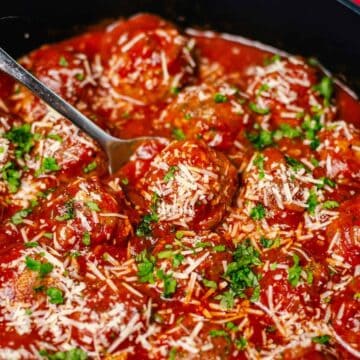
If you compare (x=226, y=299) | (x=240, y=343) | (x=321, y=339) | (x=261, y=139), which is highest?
(x=261, y=139)

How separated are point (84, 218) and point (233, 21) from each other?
2.40 meters

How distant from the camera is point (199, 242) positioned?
14.6 feet

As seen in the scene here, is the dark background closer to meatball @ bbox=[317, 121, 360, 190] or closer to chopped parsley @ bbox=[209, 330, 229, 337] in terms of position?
meatball @ bbox=[317, 121, 360, 190]

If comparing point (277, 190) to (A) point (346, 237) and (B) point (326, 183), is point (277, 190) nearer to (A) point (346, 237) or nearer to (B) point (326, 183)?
(B) point (326, 183)

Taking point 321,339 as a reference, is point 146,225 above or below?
above

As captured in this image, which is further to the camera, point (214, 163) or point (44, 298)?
point (214, 163)

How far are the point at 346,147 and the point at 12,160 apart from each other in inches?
95.5

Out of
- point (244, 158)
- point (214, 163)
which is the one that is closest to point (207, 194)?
→ point (214, 163)

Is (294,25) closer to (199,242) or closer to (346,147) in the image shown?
(346,147)

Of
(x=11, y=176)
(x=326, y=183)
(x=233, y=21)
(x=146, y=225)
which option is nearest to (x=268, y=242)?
(x=326, y=183)

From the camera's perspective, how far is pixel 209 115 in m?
4.99

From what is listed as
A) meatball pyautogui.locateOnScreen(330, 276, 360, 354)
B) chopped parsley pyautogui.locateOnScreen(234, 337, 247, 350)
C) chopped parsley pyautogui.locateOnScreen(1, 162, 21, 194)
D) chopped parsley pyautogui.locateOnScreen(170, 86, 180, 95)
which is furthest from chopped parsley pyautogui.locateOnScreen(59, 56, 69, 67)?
→ meatball pyautogui.locateOnScreen(330, 276, 360, 354)

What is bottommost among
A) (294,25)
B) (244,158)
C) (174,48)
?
(244,158)

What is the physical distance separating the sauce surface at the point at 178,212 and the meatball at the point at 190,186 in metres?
0.01
